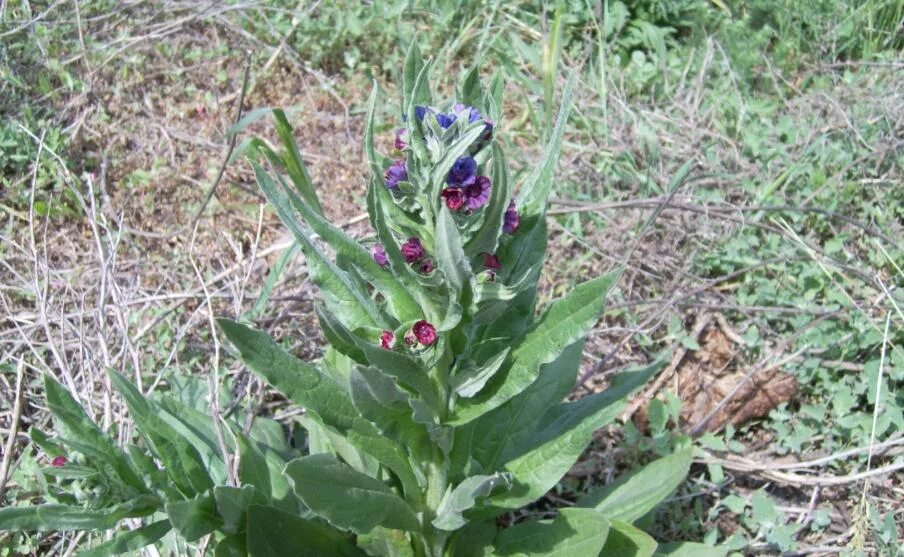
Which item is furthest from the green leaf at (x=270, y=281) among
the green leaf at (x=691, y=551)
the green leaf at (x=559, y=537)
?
the green leaf at (x=691, y=551)

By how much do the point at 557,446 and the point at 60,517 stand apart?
4.19ft

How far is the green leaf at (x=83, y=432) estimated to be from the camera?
2.26m

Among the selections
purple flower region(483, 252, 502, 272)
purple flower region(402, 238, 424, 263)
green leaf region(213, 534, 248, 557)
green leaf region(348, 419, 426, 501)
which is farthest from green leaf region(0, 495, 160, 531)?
purple flower region(483, 252, 502, 272)

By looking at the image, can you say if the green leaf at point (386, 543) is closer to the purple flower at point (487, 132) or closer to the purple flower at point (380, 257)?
the purple flower at point (380, 257)

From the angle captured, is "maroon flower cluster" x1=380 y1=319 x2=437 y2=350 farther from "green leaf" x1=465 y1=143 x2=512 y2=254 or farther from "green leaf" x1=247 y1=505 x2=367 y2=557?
"green leaf" x1=247 y1=505 x2=367 y2=557

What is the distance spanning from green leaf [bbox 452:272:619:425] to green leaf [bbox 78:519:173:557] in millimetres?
811

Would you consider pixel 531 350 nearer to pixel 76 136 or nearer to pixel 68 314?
pixel 68 314

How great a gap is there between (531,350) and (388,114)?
3.06 meters

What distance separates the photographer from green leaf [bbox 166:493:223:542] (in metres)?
2.27

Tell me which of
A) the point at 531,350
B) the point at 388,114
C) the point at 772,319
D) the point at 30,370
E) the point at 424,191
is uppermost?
the point at 424,191

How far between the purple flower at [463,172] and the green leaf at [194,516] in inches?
41.2

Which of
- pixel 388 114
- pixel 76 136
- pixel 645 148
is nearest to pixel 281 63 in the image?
pixel 388 114

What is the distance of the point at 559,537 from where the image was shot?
2600 millimetres

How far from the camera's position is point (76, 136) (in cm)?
486
